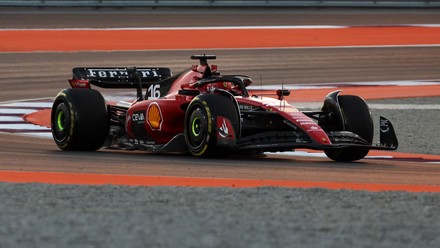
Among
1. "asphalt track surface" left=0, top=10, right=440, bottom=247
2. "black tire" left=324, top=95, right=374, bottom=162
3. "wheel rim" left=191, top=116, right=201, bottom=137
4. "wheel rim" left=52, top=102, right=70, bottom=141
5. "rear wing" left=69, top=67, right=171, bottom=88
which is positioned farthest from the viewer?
"rear wing" left=69, top=67, right=171, bottom=88

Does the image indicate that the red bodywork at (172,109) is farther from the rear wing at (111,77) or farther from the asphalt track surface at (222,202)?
the rear wing at (111,77)

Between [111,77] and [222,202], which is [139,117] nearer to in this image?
[111,77]

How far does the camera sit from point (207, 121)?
1115cm

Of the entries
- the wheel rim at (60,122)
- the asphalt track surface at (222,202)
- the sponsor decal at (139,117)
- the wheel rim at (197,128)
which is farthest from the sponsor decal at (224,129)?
the wheel rim at (60,122)

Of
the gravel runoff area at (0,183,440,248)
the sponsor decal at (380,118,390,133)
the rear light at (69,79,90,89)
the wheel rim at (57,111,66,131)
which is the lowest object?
the gravel runoff area at (0,183,440,248)

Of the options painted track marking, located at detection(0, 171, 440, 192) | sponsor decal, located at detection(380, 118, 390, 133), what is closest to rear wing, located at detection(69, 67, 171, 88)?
sponsor decal, located at detection(380, 118, 390, 133)

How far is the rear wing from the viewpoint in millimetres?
13109

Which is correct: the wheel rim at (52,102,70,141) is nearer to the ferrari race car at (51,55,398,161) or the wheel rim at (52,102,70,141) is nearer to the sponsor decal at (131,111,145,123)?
the ferrari race car at (51,55,398,161)

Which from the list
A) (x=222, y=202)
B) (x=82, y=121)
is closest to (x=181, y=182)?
(x=222, y=202)

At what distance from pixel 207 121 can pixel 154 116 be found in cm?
111

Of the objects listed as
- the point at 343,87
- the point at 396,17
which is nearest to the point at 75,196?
the point at 343,87

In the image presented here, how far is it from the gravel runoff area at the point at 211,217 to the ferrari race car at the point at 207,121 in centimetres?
273

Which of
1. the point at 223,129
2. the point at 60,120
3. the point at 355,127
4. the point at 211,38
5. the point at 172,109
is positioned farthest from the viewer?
the point at 211,38

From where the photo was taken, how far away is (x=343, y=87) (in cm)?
2080
